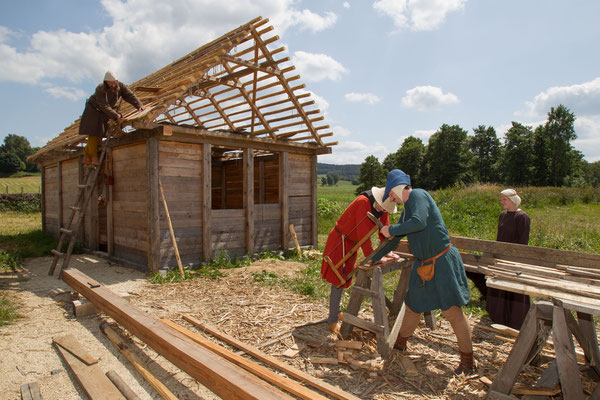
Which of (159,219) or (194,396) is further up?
(159,219)

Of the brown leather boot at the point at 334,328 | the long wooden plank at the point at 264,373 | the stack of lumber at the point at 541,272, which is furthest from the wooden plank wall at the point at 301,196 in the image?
the long wooden plank at the point at 264,373

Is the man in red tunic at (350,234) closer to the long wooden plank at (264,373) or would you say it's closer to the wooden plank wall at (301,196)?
the long wooden plank at (264,373)

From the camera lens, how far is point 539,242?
989cm

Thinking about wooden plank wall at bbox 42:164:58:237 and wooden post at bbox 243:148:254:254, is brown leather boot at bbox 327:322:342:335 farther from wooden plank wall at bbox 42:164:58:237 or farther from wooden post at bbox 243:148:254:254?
wooden plank wall at bbox 42:164:58:237

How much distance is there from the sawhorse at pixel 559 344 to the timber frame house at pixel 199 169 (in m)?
6.75

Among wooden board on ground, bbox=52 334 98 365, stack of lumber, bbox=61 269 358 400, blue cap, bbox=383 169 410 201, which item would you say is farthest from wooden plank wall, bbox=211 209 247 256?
blue cap, bbox=383 169 410 201

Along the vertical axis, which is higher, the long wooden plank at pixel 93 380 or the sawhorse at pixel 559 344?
the sawhorse at pixel 559 344

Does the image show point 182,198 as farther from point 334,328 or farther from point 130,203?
point 334,328

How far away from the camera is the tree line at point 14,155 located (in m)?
65.7

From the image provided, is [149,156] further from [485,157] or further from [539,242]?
[485,157]

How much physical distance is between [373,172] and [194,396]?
5597 centimetres

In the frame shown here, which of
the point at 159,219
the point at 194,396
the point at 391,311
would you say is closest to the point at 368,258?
the point at 391,311

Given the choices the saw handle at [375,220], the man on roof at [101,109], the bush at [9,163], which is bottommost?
the saw handle at [375,220]

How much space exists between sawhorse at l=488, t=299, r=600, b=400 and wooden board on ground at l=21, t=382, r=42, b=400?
12.8ft
